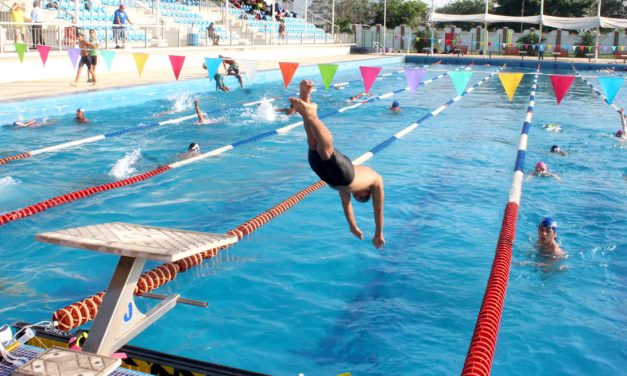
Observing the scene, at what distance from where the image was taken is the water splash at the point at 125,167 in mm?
8234

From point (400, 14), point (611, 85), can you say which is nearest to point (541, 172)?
point (611, 85)

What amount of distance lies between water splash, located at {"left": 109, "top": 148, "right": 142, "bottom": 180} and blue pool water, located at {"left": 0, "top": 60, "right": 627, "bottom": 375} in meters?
0.05

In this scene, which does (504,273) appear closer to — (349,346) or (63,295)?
(349,346)

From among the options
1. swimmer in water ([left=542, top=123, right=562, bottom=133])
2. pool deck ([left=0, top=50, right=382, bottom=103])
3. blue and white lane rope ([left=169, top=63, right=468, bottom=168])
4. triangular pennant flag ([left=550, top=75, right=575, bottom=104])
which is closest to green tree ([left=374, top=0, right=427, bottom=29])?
pool deck ([left=0, top=50, right=382, bottom=103])

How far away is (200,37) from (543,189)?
18.2 metres

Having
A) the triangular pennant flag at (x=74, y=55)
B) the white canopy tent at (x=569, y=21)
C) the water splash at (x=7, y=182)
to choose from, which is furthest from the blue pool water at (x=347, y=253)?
the white canopy tent at (x=569, y=21)

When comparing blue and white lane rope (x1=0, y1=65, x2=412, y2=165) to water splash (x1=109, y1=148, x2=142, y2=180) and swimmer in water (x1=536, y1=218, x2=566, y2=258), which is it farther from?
swimmer in water (x1=536, y1=218, x2=566, y2=258)

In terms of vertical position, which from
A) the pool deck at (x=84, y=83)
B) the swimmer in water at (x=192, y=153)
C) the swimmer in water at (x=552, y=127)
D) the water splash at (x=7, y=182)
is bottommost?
the water splash at (x=7, y=182)

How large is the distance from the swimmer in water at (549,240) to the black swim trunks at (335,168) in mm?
2914

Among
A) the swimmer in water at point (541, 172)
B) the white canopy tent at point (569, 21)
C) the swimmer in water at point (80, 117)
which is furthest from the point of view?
the white canopy tent at point (569, 21)

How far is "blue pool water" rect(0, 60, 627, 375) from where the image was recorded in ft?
14.3

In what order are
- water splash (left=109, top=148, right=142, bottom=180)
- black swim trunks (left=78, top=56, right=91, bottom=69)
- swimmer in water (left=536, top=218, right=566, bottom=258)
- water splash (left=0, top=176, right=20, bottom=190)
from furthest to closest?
black swim trunks (left=78, top=56, right=91, bottom=69) < water splash (left=109, top=148, right=142, bottom=180) < water splash (left=0, top=176, right=20, bottom=190) < swimmer in water (left=536, top=218, right=566, bottom=258)

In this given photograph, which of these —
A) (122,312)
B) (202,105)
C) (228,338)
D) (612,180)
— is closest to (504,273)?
(228,338)

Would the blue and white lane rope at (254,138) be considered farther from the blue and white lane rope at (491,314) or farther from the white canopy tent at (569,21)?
the white canopy tent at (569,21)
